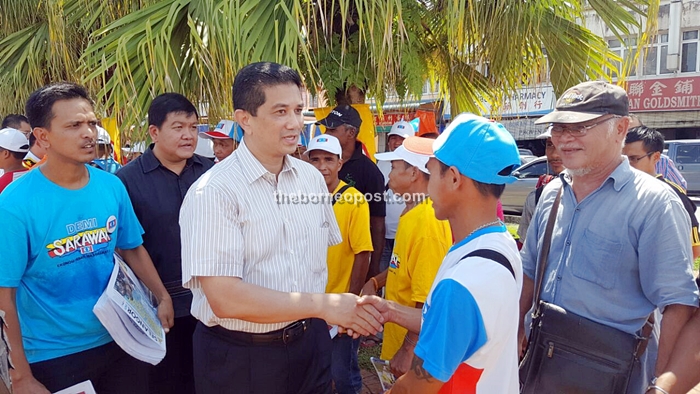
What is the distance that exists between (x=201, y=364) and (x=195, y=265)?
1.67 ft

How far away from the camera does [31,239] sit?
1.91m

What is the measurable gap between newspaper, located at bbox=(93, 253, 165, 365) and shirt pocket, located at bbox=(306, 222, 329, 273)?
74cm

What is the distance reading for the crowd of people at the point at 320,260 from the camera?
138cm

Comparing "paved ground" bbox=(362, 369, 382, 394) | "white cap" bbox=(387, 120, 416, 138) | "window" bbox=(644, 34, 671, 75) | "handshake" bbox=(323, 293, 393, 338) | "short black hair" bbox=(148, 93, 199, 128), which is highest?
"window" bbox=(644, 34, 671, 75)

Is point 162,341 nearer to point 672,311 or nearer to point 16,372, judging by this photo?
point 16,372

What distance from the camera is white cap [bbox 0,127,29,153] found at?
3707 millimetres

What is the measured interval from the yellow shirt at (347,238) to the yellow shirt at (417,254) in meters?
0.40

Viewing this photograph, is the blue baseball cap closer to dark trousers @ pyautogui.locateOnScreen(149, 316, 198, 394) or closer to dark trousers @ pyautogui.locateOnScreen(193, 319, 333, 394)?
dark trousers @ pyautogui.locateOnScreen(193, 319, 333, 394)

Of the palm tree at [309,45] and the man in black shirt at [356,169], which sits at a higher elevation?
the palm tree at [309,45]

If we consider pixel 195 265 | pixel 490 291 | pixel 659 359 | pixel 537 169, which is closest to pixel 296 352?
pixel 195 265

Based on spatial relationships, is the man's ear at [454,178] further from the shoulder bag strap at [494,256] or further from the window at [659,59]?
the window at [659,59]

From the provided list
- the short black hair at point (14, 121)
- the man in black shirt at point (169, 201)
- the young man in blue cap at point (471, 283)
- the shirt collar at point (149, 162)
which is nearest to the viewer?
the young man in blue cap at point (471, 283)

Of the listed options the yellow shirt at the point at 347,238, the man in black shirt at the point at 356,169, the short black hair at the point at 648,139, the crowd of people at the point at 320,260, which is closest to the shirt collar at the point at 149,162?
the crowd of people at the point at 320,260

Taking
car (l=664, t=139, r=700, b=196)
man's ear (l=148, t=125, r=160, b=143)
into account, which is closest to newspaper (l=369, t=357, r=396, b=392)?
man's ear (l=148, t=125, r=160, b=143)
